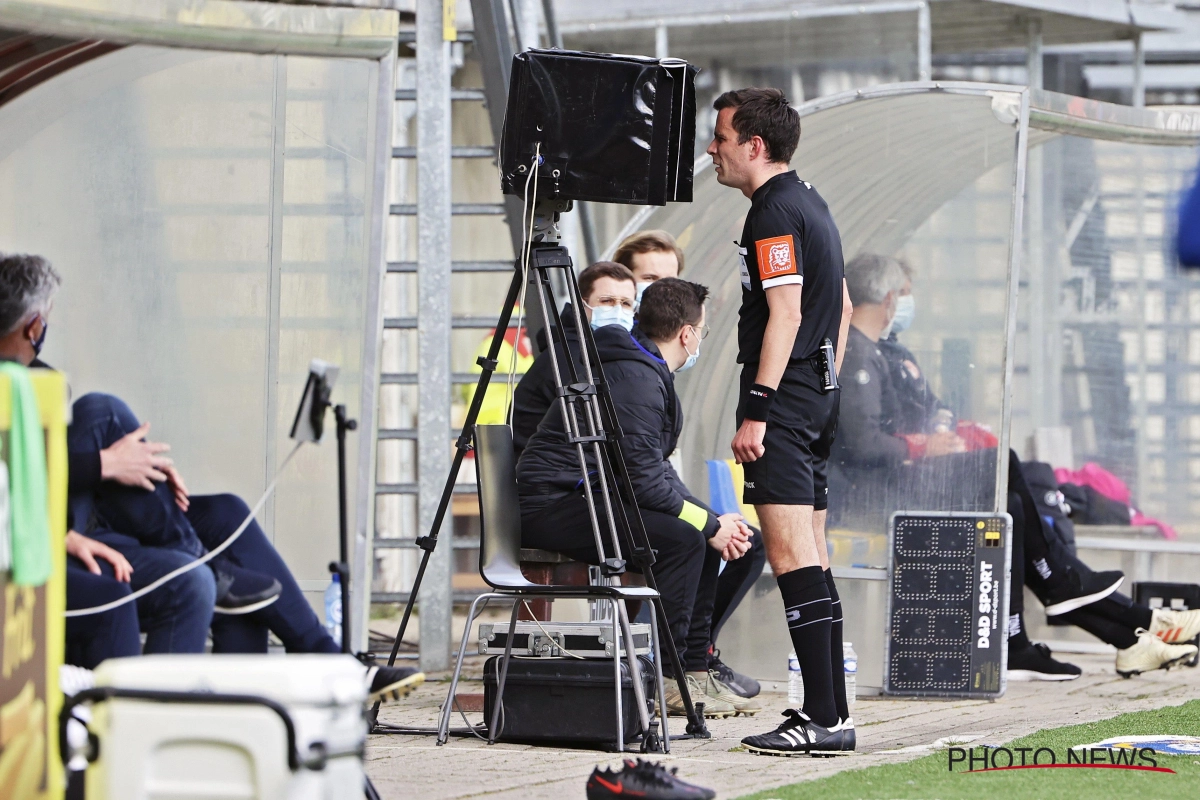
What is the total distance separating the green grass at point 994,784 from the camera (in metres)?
3.73

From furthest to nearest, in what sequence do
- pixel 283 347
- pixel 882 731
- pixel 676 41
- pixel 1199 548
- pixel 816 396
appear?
pixel 676 41 < pixel 1199 548 < pixel 283 347 < pixel 882 731 < pixel 816 396

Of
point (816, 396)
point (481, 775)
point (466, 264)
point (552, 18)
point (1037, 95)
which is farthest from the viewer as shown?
point (552, 18)

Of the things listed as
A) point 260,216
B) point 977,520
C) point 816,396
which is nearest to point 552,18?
point 260,216

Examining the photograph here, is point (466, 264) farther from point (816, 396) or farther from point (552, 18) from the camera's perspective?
point (816, 396)

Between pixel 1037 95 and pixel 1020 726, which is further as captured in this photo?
pixel 1037 95

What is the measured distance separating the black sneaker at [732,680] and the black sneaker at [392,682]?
2.38 meters

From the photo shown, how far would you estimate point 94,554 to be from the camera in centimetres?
383

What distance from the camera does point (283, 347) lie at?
20.0 ft

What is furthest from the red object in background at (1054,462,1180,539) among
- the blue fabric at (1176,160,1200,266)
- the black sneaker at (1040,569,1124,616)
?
the blue fabric at (1176,160,1200,266)

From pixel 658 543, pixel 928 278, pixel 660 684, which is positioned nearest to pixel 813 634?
pixel 660 684

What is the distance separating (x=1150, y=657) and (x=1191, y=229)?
5.07m

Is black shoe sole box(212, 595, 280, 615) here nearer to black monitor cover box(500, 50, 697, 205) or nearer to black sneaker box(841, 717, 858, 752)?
black monitor cover box(500, 50, 697, 205)

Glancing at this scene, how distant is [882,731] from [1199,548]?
12.7 ft

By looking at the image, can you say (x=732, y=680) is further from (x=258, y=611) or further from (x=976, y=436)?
(x=258, y=611)
